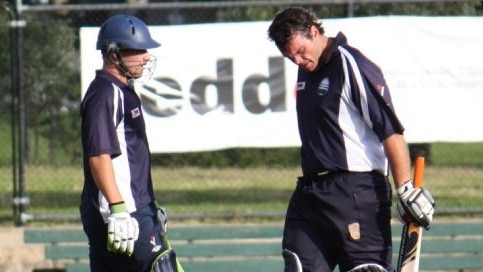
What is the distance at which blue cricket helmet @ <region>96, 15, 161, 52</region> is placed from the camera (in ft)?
21.9

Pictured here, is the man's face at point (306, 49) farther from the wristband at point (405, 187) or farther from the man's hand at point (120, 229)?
the man's hand at point (120, 229)

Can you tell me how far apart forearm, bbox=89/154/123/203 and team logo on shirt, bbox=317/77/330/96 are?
3.48 ft

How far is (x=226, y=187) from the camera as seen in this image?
13719mm

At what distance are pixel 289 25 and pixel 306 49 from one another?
148 millimetres

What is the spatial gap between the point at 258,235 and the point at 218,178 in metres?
3.88

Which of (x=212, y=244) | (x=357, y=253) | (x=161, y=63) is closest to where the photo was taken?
(x=357, y=253)

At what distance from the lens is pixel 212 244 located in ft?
32.8

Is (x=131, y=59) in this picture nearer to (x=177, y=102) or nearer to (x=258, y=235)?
(x=258, y=235)

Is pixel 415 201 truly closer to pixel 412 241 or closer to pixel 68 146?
pixel 412 241

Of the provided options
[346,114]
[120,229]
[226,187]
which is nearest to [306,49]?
[346,114]

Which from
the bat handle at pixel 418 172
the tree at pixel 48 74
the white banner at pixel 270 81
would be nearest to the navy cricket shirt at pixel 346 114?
the bat handle at pixel 418 172

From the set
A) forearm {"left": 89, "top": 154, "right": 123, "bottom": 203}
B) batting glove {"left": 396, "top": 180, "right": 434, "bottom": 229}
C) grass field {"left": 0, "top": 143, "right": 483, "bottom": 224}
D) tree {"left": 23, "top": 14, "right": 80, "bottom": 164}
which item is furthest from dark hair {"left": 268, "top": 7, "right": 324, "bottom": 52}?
tree {"left": 23, "top": 14, "right": 80, "bottom": 164}

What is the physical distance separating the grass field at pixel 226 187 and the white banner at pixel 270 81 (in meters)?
0.81

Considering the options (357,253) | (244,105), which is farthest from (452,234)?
(357,253)
